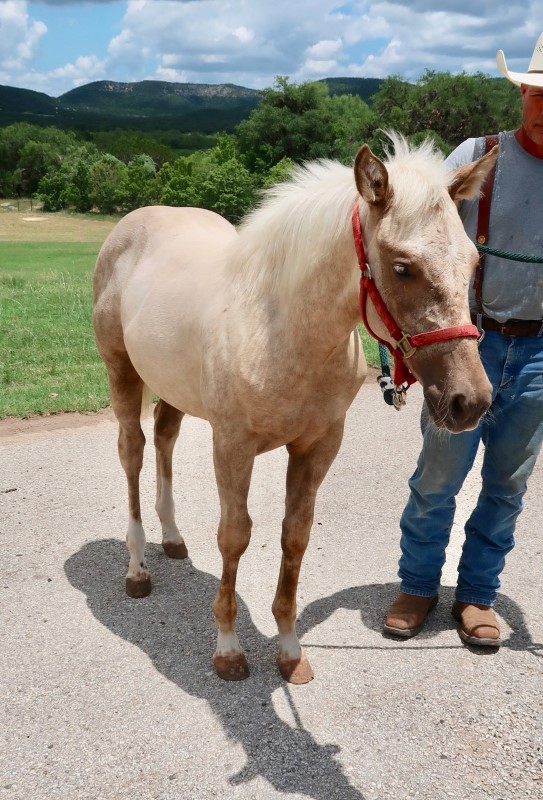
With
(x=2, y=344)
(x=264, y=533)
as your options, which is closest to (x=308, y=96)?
(x=2, y=344)

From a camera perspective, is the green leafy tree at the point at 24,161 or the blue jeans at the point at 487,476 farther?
the green leafy tree at the point at 24,161

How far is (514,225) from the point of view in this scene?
290 centimetres

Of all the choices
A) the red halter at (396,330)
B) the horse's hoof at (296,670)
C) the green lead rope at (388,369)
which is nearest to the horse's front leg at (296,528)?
the horse's hoof at (296,670)

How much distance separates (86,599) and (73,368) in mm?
4317

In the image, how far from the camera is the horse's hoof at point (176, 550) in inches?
166

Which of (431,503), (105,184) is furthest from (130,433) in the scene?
(105,184)

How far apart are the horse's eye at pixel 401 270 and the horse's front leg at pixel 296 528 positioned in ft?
3.16

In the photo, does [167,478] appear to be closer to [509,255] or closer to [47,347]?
[509,255]

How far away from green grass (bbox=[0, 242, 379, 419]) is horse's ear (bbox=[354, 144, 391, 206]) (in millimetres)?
4871

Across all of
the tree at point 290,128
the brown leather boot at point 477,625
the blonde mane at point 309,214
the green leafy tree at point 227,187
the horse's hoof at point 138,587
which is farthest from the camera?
the tree at point 290,128

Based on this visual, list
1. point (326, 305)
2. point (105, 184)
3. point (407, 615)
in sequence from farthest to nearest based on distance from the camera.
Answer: point (105, 184) → point (407, 615) → point (326, 305)

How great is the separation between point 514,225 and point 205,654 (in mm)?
2401

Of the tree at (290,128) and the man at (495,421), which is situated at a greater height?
the tree at (290,128)

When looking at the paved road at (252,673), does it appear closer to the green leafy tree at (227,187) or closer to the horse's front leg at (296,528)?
the horse's front leg at (296,528)
